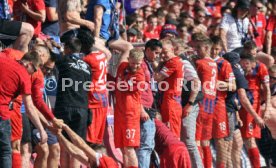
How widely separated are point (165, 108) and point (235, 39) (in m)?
3.24

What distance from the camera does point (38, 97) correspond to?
10266mm

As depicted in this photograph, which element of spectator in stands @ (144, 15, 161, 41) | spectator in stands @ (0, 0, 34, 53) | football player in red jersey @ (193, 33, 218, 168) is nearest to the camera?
spectator in stands @ (0, 0, 34, 53)

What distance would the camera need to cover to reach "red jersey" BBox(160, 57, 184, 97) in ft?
39.8

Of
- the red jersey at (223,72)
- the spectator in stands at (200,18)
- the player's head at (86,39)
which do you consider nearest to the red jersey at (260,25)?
the spectator in stands at (200,18)

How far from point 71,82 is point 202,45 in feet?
8.74

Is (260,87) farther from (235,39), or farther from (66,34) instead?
(66,34)

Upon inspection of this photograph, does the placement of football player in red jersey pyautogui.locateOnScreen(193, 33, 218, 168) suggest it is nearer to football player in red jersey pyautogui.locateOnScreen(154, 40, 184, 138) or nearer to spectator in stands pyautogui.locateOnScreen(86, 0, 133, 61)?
football player in red jersey pyautogui.locateOnScreen(154, 40, 184, 138)

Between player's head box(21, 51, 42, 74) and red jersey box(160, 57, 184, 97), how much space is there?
8.33 feet

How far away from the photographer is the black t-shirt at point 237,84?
13461 millimetres

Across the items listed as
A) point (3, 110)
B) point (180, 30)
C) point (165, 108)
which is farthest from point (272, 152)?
point (3, 110)

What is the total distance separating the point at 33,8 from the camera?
11.9 meters

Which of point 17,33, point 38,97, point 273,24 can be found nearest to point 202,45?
point 17,33

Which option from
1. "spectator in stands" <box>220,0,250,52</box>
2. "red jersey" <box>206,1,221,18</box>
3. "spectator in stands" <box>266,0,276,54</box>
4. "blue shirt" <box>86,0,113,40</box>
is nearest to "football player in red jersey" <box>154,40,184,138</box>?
"blue shirt" <box>86,0,113,40</box>

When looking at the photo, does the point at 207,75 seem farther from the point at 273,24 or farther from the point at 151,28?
the point at 273,24
